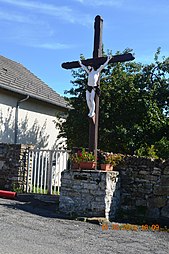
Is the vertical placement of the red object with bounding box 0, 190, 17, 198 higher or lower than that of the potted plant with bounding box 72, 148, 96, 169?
lower

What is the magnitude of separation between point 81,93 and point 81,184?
6.21 m

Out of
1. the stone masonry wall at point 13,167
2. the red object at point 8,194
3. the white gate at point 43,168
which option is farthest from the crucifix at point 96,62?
the stone masonry wall at point 13,167

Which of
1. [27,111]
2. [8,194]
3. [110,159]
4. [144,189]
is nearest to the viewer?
[144,189]

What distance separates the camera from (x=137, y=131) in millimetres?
12477

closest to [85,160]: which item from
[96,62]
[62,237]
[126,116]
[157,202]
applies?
[157,202]

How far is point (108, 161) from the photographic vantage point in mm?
8945

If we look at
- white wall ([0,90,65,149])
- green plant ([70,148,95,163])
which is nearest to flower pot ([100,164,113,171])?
green plant ([70,148,95,163])

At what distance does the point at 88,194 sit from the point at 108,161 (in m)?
1.10

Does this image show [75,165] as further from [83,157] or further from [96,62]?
[96,62]

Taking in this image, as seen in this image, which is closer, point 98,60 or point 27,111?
point 98,60

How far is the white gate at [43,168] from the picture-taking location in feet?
34.9

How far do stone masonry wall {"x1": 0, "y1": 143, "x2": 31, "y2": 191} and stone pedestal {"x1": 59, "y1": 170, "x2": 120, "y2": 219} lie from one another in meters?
2.53

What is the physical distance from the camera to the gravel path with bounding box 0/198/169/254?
5.38 m
